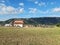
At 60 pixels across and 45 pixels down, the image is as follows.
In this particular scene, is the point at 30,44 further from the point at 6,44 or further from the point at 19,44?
the point at 6,44

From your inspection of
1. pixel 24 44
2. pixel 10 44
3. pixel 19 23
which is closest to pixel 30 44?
pixel 24 44

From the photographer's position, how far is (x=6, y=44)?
1716 cm

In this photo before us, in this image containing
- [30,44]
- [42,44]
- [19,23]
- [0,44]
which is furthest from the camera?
[19,23]

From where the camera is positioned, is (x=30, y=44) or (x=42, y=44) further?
(x=42, y=44)

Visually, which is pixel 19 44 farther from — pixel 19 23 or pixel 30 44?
pixel 19 23

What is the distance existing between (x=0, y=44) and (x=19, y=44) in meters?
1.87

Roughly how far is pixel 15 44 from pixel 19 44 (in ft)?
1.29

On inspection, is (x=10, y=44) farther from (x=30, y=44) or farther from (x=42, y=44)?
(x=42, y=44)

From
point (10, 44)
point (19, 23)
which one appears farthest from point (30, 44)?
point (19, 23)

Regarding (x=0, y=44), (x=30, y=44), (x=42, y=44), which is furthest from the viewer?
(x=42, y=44)

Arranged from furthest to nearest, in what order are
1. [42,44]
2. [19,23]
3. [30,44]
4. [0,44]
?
[19,23]
[42,44]
[30,44]
[0,44]

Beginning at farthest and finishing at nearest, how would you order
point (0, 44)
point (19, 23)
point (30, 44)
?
point (19, 23) < point (30, 44) < point (0, 44)

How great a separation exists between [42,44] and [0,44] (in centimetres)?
489

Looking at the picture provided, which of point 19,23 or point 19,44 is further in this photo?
point 19,23
